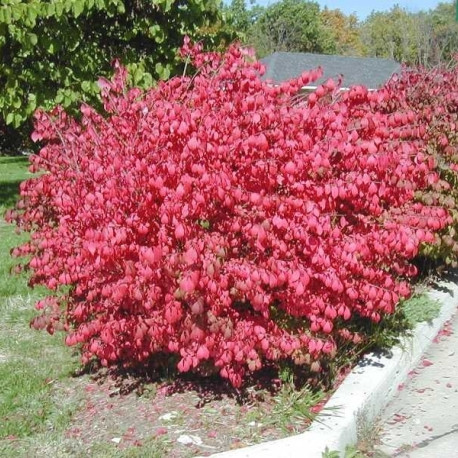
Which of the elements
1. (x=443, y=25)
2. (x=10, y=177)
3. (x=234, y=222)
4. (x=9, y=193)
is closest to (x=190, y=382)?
(x=234, y=222)

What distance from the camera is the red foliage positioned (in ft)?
11.7

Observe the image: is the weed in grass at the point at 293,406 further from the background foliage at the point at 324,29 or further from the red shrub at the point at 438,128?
the background foliage at the point at 324,29

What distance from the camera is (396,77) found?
5.82 meters

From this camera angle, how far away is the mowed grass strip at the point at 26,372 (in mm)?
3969

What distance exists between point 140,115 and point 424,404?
2.49 meters

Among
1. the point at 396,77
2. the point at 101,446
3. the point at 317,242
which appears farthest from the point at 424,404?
the point at 396,77

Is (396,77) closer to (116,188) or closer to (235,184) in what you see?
(235,184)

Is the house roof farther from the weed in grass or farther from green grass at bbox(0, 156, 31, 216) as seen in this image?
the weed in grass

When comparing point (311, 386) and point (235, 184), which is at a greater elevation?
point (235, 184)

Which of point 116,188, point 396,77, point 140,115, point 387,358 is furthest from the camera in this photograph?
point 396,77

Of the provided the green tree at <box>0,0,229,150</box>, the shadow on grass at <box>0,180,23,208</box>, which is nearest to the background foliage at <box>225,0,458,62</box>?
the shadow on grass at <box>0,180,23,208</box>

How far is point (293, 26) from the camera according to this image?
185ft

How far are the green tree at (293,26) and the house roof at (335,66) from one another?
25.5 m

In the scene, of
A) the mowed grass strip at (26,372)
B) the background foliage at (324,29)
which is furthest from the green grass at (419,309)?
the background foliage at (324,29)
